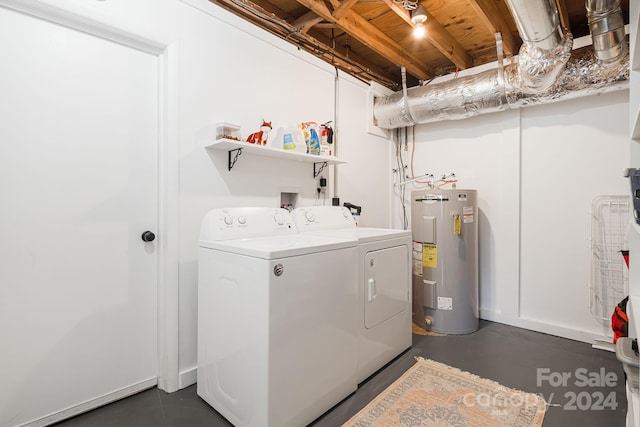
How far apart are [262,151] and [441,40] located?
1799 millimetres

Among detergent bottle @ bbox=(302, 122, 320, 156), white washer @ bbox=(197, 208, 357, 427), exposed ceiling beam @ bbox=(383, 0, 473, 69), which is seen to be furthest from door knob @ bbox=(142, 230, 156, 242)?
exposed ceiling beam @ bbox=(383, 0, 473, 69)

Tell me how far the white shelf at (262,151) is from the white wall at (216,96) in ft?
0.18

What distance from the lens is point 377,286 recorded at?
79.2 inches

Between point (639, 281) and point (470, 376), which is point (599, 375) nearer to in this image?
point (470, 376)

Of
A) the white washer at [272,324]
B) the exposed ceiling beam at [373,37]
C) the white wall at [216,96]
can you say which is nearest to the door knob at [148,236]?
the white wall at [216,96]

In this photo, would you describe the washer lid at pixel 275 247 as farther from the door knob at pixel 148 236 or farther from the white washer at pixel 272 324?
the door knob at pixel 148 236

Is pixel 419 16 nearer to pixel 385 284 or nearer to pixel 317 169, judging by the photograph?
pixel 317 169

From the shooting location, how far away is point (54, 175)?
1.52 m

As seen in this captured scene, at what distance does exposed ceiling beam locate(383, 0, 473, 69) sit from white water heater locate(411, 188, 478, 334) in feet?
4.00

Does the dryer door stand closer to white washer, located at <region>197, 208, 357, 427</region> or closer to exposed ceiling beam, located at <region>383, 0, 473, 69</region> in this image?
white washer, located at <region>197, 208, 357, 427</region>

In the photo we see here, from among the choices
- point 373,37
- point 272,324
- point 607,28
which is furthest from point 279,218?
point 607,28

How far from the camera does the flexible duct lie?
5.70 feet

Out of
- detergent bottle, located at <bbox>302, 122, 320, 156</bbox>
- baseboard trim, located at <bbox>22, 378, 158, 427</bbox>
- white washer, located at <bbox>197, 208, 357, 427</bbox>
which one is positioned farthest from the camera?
detergent bottle, located at <bbox>302, 122, 320, 156</bbox>

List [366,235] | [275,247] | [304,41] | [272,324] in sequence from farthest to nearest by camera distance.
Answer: [304,41] < [366,235] < [275,247] < [272,324]
